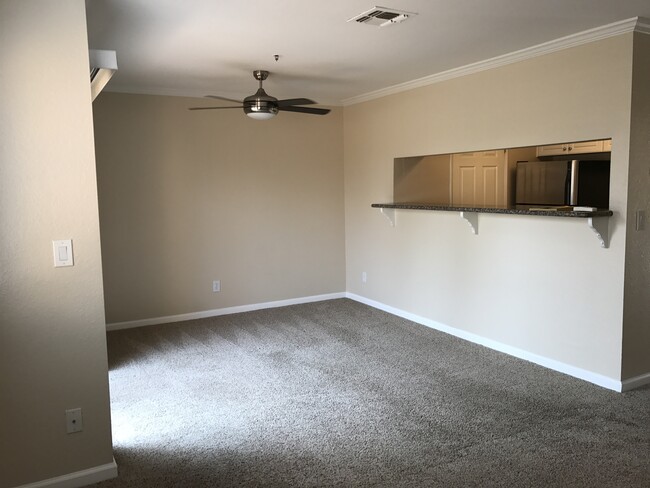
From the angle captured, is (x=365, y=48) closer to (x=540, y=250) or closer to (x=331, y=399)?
(x=540, y=250)


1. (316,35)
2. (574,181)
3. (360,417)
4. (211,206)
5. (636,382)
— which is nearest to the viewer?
(360,417)

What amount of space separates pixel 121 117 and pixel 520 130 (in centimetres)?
370

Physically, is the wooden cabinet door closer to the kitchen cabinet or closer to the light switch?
the kitchen cabinet

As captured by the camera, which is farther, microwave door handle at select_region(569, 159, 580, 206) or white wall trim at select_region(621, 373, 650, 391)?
microwave door handle at select_region(569, 159, 580, 206)

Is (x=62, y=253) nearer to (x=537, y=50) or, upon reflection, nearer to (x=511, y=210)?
(x=511, y=210)

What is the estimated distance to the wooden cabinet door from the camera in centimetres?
573

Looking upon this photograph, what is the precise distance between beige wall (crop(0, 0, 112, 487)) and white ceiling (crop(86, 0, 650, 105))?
0.67m

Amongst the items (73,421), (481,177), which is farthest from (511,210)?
(73,421)

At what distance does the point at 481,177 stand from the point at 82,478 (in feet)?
15.4

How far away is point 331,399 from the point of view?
3.56m

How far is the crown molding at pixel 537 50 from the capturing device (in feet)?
11.0

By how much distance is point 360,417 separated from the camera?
10.8 ft

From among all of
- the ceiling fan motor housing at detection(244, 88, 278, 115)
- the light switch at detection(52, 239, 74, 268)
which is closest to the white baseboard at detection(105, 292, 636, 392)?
the ceiling fan motor housing at detection(244, 88, 278, 115)

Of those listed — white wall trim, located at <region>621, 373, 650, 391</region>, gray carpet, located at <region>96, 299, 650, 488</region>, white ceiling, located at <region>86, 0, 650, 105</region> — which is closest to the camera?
gray carpet, located at <region>96, 299, 650, 488</region>
